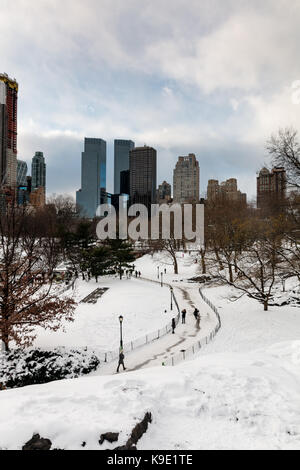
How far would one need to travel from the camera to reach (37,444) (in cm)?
489

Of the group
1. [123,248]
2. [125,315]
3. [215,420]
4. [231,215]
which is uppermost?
[231,215]

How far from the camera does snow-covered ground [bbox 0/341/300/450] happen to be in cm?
525

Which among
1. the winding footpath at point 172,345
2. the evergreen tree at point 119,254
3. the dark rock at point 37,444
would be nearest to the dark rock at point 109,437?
the dark rock at point 37,444

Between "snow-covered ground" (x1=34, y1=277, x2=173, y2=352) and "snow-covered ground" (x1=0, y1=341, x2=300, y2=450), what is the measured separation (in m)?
11.3

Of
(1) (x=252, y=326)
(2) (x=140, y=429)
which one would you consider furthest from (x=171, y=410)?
(1) (x=252, y=326)

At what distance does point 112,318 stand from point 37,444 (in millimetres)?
21904

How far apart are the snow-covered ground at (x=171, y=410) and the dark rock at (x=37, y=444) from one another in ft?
0.32

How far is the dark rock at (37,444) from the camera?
485 cm

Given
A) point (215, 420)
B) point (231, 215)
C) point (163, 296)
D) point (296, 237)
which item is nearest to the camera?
point (215, 420)

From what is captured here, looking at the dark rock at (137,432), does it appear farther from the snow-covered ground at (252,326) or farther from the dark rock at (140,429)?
the snow-covered ground at (252,326)

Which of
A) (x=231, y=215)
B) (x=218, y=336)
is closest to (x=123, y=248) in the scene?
(x=231, y=215)

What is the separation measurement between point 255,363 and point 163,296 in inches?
1012
